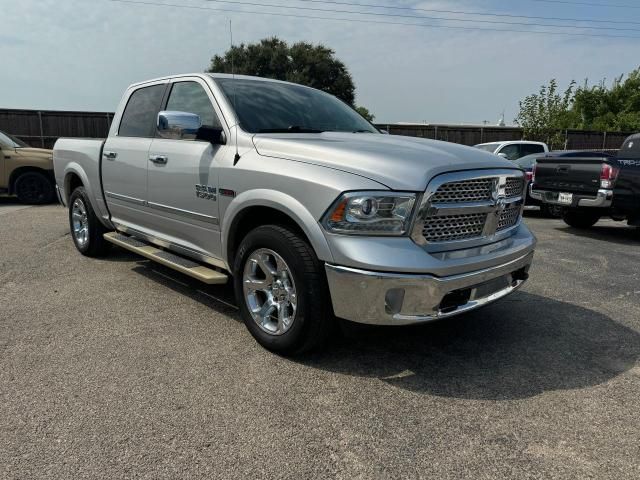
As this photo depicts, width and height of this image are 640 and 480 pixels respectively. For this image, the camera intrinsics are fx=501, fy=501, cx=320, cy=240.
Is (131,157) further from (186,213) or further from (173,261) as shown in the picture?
(173,261)

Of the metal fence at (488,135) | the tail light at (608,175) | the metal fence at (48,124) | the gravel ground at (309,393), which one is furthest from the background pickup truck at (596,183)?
the metal fence at (48,124)

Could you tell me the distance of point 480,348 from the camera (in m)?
3.52

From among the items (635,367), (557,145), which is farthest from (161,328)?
(557,145)

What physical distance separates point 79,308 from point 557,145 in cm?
2312

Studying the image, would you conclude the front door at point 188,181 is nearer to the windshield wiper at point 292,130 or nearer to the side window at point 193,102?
the side window at point 193,102

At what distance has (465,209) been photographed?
10.0 feet

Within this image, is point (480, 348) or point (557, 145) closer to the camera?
point (480, 348)

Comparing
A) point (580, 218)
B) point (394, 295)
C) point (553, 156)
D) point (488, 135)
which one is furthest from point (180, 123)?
point (488, 135)

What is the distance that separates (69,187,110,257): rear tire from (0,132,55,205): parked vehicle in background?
6.37 m

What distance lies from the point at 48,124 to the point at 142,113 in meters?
18.3

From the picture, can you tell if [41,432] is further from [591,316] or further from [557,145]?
[557,145]

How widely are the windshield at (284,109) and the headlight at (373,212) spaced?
48.7 inches

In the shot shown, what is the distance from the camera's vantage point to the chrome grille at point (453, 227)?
293cm

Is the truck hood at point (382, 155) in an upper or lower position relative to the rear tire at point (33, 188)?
upper
